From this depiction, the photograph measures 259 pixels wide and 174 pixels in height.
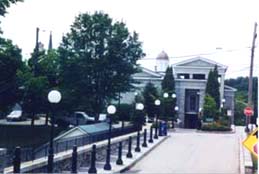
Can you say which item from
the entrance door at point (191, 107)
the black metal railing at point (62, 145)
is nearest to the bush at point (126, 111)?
the entrance door at point (191, 107)

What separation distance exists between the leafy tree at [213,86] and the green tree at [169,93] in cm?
288

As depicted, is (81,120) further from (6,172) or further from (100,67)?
(6,172)

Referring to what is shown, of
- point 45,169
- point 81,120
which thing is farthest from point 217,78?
point 45,169

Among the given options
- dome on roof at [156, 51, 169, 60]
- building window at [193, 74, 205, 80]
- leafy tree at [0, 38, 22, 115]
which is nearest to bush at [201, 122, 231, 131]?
building window at [193, 74, 205, 80]

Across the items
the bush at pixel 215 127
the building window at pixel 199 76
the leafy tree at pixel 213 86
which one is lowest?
the bush at pixel 215 127

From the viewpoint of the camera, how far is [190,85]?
46188mm

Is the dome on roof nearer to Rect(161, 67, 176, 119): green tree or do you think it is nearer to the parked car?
Rect(161, 67, 176, 119): green tree

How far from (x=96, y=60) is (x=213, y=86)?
54.9ft

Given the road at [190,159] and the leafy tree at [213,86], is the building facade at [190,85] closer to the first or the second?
the leafy tree at [213,86]

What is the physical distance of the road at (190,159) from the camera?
15984 millimetres

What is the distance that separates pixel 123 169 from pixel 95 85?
14459 millimetres

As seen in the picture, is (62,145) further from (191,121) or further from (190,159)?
(191,121)

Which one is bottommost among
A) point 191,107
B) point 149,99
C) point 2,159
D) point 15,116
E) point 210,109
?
point 2,159

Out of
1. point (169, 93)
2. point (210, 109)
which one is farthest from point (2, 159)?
point (169, 93)
